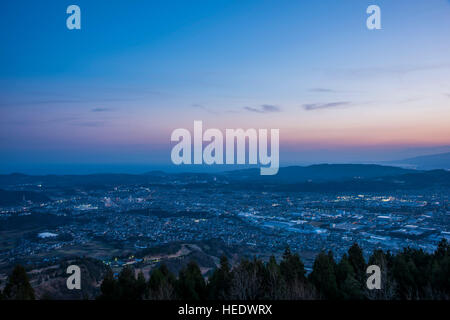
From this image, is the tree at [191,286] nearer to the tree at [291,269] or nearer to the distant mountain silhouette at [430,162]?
the tree at [291,269]

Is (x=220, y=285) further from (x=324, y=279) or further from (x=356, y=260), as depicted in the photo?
(x=356, y=260)

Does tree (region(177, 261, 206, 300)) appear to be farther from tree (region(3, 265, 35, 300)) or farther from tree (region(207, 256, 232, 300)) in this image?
tree (region(3, 265, 35, 300))

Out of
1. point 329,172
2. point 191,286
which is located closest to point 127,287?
point 191,286

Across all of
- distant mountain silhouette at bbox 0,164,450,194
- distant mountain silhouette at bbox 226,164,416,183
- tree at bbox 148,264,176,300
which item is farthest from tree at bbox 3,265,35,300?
distant mountain silhouette at bbox 226,164,416,183

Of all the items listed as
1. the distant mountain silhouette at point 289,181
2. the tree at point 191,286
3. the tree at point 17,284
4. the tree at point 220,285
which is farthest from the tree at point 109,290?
the distant mountain silhouette at point 289,181

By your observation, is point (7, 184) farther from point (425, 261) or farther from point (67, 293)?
point (425, 261)
